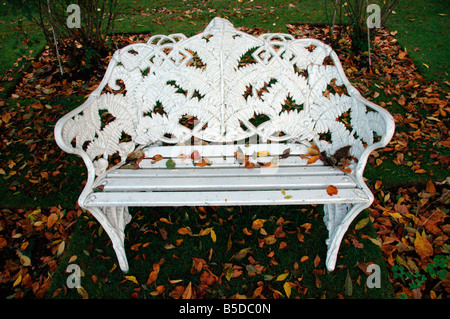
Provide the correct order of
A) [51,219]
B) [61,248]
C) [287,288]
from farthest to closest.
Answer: [51,219], [61,248], [287,288]

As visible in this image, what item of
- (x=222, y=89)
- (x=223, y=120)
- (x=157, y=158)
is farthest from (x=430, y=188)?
(x=157, y=158)

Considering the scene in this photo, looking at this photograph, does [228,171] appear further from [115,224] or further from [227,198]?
[115,224]

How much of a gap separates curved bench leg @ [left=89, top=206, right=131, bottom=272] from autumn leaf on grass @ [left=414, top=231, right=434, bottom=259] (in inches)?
91.1

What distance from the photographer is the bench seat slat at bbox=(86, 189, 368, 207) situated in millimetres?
1704

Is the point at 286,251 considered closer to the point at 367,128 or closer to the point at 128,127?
the point at 367,128

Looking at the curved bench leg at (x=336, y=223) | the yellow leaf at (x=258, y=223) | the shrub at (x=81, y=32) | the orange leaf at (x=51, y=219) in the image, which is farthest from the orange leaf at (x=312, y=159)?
the shrub at (x=81, y=32)

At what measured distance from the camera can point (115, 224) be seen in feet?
6.60

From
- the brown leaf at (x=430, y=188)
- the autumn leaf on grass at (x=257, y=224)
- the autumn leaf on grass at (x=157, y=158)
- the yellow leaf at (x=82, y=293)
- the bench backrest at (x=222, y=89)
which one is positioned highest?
the bench backrest at (x=222, y=89)

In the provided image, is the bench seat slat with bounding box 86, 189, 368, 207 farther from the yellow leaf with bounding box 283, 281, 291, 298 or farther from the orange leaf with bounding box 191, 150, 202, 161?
the yellow leaf with bounding box 283, 281, 291, 298

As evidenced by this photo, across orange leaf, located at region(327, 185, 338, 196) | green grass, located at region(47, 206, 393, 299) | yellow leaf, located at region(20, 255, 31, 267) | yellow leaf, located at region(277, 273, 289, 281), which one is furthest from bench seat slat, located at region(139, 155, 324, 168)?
yellow leaf, located at region(20, 255, 31, 267)

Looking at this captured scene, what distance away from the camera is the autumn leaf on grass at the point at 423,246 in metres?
2.11

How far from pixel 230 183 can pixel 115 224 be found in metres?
0.94

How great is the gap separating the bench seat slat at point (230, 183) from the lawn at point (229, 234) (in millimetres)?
634

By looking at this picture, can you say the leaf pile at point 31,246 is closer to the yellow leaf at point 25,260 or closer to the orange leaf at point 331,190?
the yellow leaf at point 25,260
